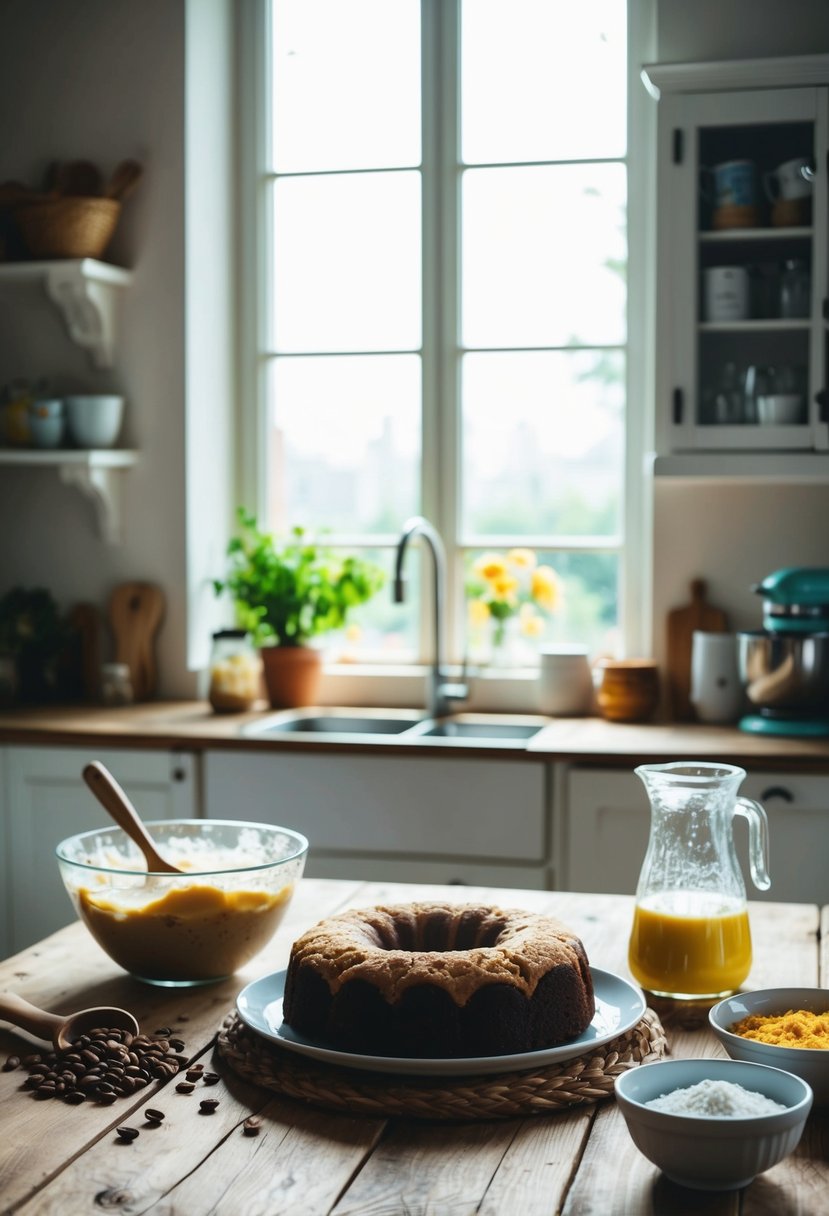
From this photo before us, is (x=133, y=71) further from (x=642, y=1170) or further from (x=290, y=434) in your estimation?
(x=642, y=1170)

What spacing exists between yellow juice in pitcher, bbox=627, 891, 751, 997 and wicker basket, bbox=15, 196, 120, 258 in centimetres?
255

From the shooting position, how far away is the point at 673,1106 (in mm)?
1003

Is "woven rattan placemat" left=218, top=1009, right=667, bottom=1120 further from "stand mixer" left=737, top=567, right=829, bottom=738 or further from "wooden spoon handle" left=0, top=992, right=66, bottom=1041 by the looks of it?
"stand mixer" left=737, top=567, right=829, bottom=738

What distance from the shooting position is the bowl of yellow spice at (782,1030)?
1.09 m

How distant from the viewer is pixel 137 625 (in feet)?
11.5

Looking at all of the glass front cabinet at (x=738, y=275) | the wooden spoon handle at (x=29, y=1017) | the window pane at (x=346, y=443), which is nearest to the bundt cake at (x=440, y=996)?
the wooden spoon handle at (x=29, y=1017)

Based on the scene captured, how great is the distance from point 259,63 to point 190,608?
149 centimetres

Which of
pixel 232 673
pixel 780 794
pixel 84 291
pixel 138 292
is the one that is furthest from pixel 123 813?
pixel 138 292

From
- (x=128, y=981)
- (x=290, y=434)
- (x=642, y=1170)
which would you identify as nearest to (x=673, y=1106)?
(x=642, y=1170)

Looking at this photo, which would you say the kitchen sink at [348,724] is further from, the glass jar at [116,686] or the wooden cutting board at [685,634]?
the wooden cutting board at [685,634]

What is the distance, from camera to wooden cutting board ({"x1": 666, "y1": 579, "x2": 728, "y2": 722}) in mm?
3250

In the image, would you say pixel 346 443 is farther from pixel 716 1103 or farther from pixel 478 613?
pixel 716 1103

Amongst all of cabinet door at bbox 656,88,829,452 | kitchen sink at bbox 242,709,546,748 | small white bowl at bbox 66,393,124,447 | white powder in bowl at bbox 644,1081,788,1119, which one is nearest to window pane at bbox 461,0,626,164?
cabinet door at bbox 656,88,829,452

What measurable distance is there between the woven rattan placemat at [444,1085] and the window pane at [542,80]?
2.74 m
